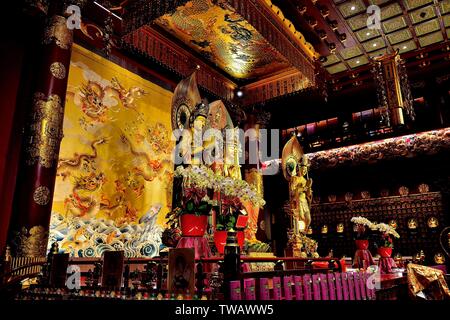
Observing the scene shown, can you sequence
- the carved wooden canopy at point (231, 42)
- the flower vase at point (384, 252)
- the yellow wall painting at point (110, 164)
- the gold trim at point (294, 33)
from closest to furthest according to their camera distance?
the carved wooden canopy at point (231, 42) → the yellow wall painting at point (110, 164) → the gold trim at point (294, 33) → the flower vase at point (384, 252)

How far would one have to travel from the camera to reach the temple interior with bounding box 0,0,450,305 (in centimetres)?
180

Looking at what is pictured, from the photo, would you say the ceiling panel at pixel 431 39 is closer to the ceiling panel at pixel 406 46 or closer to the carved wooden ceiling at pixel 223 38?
the ceiling panel at pixel 406 46

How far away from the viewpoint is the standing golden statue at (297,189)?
4.57 m

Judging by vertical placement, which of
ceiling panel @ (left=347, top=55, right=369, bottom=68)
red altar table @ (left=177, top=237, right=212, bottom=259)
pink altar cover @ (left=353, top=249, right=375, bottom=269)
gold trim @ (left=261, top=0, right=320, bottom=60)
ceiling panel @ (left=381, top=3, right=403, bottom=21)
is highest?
ceiling panel @ (left=347, top=55, right=369, bottom=68)

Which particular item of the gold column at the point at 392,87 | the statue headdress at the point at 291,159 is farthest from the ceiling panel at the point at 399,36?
the statue headdress at the point at 291,159

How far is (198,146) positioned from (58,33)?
5.58ft

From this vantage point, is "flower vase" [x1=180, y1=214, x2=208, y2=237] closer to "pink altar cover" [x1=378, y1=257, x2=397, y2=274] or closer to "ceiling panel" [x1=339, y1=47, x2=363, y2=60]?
"pink altar cover" [x1=378, y1=257, x2=397, y2=274]

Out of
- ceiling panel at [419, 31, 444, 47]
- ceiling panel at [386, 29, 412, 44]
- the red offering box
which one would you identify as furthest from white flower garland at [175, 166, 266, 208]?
ceiling panel at [419, 31, 444, 47]

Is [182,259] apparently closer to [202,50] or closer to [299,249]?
[299,249]

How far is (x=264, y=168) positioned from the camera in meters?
7.57

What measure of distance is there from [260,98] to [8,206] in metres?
3.75

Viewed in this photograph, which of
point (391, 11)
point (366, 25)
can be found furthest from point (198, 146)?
point (391, 11)

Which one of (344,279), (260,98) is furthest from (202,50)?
(344,279)

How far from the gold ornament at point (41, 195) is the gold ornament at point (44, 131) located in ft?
0.67
